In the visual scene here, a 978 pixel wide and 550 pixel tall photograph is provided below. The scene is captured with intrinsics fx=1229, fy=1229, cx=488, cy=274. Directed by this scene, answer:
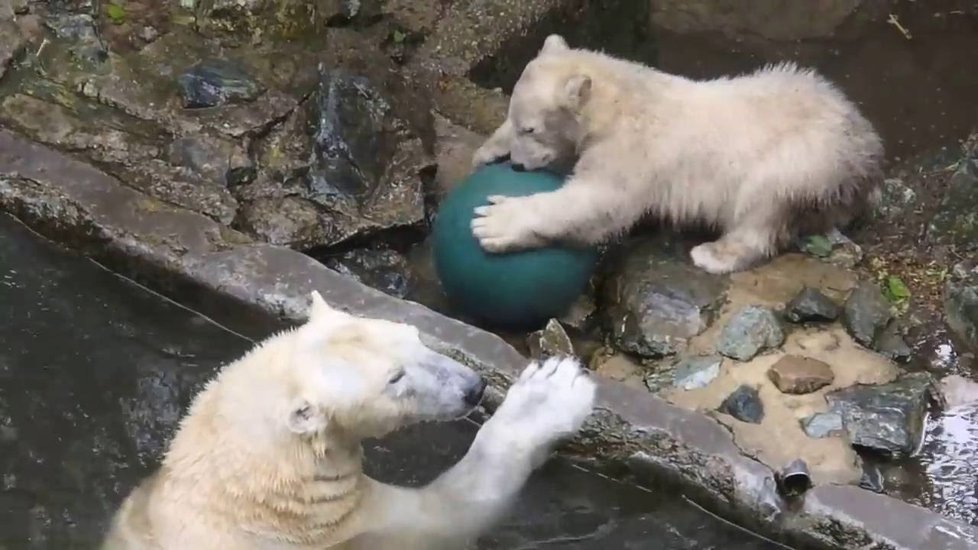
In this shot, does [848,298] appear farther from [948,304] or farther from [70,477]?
[70,477]

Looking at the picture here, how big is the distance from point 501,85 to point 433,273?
1.87m

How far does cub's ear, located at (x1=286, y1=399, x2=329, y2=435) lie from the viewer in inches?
121

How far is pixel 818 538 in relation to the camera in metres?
3.52

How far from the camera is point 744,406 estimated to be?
4.32 m

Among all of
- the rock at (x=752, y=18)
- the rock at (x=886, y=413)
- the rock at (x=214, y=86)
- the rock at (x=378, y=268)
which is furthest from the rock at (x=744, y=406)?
the rock at (x=752, y=18)

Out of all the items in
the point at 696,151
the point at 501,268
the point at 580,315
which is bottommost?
the point at 580,315

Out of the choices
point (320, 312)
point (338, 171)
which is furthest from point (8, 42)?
point (320, 312)

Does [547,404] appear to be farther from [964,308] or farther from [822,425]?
[964,308]

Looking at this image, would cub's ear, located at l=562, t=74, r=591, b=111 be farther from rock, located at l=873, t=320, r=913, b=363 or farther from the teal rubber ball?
rock, located at l=873, t=320, r=913, b=363

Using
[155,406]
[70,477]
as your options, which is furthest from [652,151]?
[70,477]

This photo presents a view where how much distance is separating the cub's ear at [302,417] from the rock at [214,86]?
9.20ft

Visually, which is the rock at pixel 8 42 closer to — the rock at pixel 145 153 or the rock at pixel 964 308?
the rock at pixel 145 153

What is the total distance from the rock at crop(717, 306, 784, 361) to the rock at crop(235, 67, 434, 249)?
1.37 metres

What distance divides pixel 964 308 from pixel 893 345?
0.39 m
